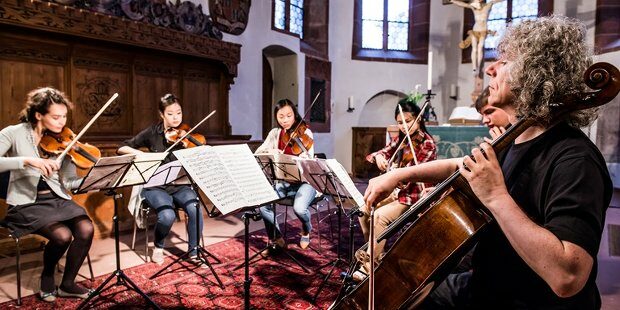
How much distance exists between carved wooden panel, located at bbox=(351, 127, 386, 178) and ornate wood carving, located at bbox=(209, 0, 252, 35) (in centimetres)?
387

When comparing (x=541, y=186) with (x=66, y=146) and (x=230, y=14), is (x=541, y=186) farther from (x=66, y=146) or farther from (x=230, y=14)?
(x=230, y=14)

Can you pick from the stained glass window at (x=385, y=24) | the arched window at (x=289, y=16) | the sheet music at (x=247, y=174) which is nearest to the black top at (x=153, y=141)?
the sheet music at (x=247, y=174)

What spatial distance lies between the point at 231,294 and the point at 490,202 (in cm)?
225

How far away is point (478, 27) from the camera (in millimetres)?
8469

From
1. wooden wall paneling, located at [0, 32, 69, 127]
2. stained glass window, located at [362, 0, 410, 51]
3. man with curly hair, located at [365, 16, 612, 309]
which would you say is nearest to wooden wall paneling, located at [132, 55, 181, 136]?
wooden wall paneling, located at [0, 32, 69, 127]

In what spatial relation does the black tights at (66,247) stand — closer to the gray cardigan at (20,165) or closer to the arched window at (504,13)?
the gray cardigan at (20,165)

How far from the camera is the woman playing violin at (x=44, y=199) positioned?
262 cm

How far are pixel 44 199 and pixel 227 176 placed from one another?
149 cm

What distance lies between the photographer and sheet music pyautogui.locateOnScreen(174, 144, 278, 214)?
6.92 feet

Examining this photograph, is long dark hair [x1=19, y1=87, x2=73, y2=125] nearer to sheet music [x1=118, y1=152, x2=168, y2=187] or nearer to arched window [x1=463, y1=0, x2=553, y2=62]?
sheet music [x1=118, y1=152, x2=168, y2=187]

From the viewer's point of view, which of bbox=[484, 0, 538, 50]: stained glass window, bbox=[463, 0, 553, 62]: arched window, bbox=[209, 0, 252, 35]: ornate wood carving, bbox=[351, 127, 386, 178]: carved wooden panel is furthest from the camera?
bbox=[484, 0, 538, 50]: stained glass window

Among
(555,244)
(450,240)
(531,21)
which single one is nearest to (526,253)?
(555,244)

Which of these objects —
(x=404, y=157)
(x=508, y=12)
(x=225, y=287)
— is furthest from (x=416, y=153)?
(x=508, y=12)

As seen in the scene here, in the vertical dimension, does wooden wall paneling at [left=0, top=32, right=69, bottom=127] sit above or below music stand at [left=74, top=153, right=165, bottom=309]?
above
